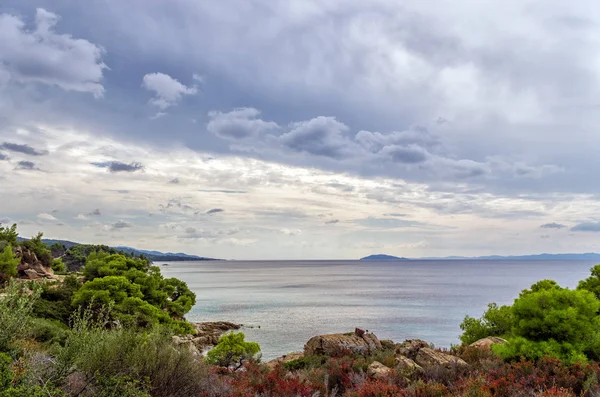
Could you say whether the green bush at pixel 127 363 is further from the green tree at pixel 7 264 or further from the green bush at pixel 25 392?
the green tree at pixel 7 264

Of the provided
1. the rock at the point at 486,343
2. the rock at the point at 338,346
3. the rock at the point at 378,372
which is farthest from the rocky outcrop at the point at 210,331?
the rock at the point at 378,372

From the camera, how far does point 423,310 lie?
69250mm

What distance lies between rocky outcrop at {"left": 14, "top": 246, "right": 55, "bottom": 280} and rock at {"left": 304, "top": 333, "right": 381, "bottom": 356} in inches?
1492

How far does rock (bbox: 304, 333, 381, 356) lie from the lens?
50.0ft

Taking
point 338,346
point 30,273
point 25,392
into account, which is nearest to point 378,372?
point 338,346

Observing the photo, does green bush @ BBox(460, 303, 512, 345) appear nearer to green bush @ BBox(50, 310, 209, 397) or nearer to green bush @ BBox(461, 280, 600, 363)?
green bush @ BBox(461, 280, 600, 363)

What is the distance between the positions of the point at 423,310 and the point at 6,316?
70552 mm

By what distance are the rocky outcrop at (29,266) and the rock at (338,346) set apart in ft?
124

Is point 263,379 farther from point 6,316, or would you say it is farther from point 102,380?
point 6,316

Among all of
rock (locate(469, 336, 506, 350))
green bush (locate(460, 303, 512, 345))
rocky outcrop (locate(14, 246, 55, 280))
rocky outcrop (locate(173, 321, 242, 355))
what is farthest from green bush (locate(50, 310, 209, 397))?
rocky outcrop (locate(14, 246, 55, 280))

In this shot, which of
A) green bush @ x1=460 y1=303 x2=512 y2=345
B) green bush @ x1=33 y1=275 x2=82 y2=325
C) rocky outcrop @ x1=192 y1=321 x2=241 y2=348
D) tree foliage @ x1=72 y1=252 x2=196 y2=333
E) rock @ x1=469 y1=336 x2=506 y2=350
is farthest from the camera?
rocky outcrop @ x1=192 y1=321 x2=241 y2=348

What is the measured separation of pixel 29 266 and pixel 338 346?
1701 inches

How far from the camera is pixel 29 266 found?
44594 mm

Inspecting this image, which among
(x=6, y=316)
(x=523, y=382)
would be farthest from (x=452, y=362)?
(x=6, y=316)
